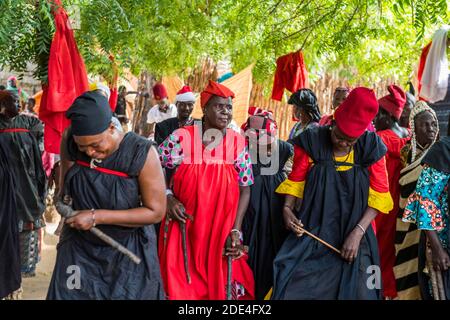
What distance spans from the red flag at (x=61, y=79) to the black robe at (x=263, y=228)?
1.97 meters

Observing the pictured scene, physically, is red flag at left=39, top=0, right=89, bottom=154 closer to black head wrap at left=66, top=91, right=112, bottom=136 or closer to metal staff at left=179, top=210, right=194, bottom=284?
metal staff at left=179, top=210, right=194, bottom=284

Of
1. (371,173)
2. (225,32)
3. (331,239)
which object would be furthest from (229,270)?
(225,32)

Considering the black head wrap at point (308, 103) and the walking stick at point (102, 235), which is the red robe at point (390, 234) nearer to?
the black head wrap at point (308, 103)

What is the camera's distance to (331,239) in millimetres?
5516

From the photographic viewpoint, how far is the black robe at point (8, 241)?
7172 mm

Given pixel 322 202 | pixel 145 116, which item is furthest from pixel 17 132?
pixel 145 116

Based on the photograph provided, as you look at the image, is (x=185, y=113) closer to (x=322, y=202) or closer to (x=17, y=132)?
(x=17, y=132)

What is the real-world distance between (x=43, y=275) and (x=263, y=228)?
13.9ft

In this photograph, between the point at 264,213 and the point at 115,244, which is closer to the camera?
the point at 115,244

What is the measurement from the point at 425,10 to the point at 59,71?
3218mm

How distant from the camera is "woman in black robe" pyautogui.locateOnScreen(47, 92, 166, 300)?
4.16 metres

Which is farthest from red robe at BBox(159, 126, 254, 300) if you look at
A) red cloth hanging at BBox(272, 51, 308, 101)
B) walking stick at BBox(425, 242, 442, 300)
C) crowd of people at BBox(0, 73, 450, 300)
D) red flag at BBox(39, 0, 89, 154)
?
red cloth hanging at BBox(272, 51, 308, 101)

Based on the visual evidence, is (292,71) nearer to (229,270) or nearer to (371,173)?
(371,173)

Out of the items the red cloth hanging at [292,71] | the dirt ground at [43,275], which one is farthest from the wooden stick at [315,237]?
the dirt ground at [43,275]
